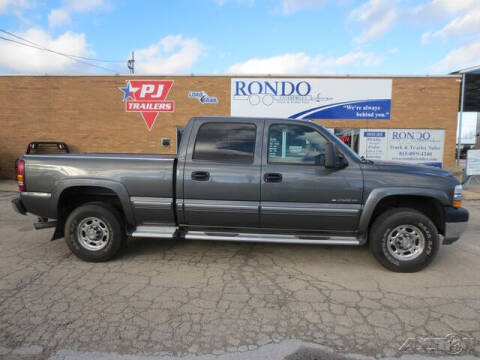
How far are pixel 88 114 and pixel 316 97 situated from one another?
9685 millimetres

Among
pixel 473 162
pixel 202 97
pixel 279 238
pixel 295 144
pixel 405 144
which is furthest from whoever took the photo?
pixel 202 97

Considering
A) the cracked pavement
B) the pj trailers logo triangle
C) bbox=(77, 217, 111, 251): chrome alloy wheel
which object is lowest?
the cracked pavement

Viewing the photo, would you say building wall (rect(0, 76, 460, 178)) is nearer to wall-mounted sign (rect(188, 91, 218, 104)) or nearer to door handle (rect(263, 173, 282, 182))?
wall-mounted sign (rect(188, 91, 218, 104))

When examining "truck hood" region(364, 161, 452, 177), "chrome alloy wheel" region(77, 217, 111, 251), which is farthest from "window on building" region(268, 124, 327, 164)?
"chrome alloy wheel" region(77, 217, 111, 251)

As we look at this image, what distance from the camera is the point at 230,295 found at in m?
3.37

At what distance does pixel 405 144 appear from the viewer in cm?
1288

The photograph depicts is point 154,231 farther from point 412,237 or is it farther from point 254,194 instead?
point 412,237

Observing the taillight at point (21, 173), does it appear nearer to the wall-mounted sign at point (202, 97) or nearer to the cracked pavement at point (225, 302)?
the cracked pavement at point (225, 302)

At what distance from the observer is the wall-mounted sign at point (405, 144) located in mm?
12766

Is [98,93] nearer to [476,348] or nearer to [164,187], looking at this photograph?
[164,187]

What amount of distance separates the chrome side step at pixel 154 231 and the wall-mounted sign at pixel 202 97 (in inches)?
382

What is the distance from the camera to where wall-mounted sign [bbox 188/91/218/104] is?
43.1 feet

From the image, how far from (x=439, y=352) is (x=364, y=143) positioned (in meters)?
11.5

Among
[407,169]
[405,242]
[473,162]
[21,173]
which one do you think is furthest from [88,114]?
[473,162]
